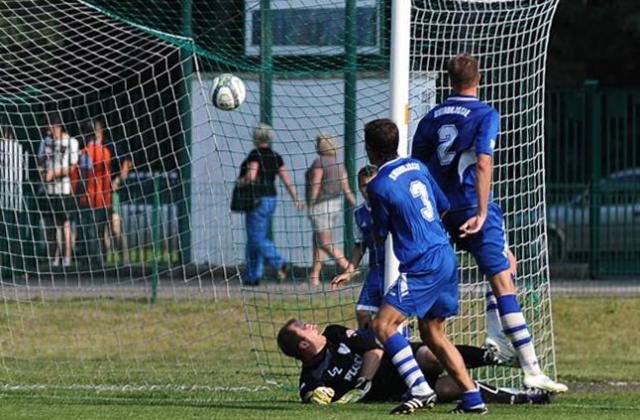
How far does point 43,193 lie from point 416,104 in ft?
18.5

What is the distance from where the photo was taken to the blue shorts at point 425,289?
9.02m

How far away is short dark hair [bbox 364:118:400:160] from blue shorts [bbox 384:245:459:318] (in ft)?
2.17

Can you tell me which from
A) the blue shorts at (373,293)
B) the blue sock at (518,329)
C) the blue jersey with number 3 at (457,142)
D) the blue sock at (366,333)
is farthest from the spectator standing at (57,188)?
the blue sock at (518,329)

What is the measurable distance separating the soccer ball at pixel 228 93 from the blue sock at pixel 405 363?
335 centimetres

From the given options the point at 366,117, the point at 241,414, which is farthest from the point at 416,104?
the point at 241,414

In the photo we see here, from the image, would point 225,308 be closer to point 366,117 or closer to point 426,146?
point 366,117

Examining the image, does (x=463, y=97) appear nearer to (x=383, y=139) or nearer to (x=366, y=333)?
(x=383, y=139)

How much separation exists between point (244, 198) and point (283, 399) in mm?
5264

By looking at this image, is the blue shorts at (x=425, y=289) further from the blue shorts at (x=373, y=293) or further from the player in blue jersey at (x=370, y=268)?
the blue shorts at (x=373, y=293)

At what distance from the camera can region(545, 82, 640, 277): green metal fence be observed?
18469 mm

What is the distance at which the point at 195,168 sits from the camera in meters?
16.7

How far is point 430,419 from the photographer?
29.0ft

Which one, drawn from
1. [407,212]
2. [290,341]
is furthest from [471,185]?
[290,341]

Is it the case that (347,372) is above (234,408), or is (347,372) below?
above
